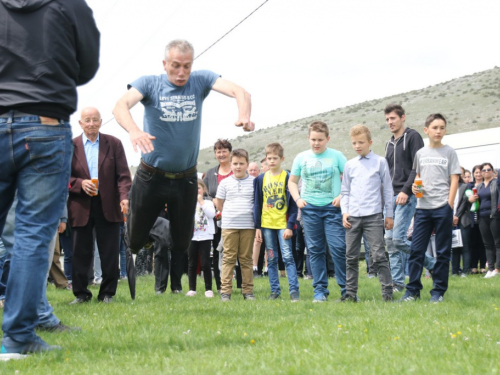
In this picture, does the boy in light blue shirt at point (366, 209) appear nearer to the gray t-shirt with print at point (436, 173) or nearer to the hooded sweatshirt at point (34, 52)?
the gray t-shirt with print at point (436, 173)

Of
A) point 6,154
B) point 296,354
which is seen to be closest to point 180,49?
point 6,154

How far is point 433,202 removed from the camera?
774 cm

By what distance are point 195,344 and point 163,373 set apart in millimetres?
969

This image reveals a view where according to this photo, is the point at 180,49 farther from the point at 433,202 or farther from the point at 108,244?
the point at 433,202

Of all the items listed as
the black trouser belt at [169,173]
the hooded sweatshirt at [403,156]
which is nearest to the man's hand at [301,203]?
the hooded sweatshirt at [403,156]

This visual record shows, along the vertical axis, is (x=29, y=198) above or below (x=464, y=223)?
above

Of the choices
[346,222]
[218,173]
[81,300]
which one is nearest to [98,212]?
[81,300]

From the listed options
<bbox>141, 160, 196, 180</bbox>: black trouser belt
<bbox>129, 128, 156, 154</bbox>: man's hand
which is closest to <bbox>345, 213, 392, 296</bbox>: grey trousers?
<bbox>141, 160, 196, 180</bbox>: black trouser belt

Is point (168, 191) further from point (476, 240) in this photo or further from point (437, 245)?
point (476, 240)

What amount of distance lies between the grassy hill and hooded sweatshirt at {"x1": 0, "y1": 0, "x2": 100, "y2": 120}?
5639cm

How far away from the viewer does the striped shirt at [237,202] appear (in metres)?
8.89

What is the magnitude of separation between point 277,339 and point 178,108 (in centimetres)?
255

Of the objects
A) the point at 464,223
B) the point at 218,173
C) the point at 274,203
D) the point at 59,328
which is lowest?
the point at 59,328

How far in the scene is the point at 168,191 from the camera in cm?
653
